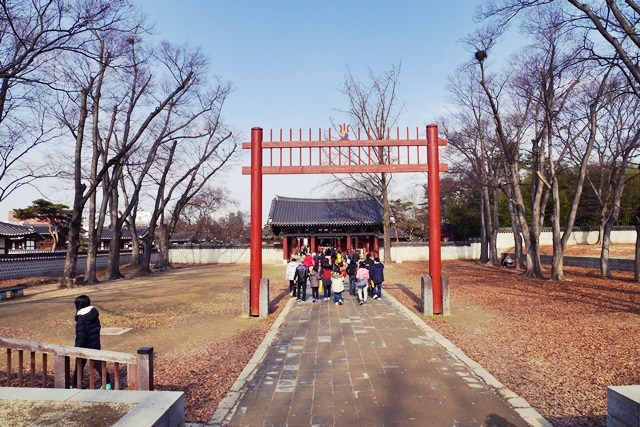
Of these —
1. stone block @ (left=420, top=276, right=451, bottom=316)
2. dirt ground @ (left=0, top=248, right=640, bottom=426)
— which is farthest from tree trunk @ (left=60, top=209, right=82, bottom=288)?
stone block @ (left=420, top=276, right=451, bottom=316)

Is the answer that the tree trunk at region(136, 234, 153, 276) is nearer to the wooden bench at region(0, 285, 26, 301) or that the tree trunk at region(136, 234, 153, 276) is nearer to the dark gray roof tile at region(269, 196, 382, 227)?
the wooden bench at region(0, 285, 26, 301)

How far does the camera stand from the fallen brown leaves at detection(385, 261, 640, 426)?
5418mm

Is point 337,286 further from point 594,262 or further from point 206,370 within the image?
point 594,262

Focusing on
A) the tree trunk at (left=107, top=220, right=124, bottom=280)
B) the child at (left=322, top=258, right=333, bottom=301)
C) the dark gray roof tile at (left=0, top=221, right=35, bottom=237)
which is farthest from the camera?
the dark gray roof tile at (left=0, top=221, right=35, bottom=237)

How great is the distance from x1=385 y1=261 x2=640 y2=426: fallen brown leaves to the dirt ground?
0.06 ft

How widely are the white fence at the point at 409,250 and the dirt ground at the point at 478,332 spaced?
20.1 metres

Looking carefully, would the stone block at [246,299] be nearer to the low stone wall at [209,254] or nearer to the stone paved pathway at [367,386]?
the stone paved pathway at [367,386]

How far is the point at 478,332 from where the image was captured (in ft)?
30.3

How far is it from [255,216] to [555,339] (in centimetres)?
742

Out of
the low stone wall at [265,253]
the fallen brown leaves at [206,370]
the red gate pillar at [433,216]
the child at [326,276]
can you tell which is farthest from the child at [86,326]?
the low stone wall at [265,253]

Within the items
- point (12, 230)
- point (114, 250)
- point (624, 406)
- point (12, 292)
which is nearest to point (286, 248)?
point (114, 250)

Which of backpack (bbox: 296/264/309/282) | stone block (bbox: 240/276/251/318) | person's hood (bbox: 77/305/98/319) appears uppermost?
person's hood (bbox: 77/305/98/319)

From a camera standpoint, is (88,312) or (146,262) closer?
(88,312)

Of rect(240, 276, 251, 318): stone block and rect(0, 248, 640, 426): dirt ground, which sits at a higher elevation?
rect(240, 276, 251, 318): stone block
